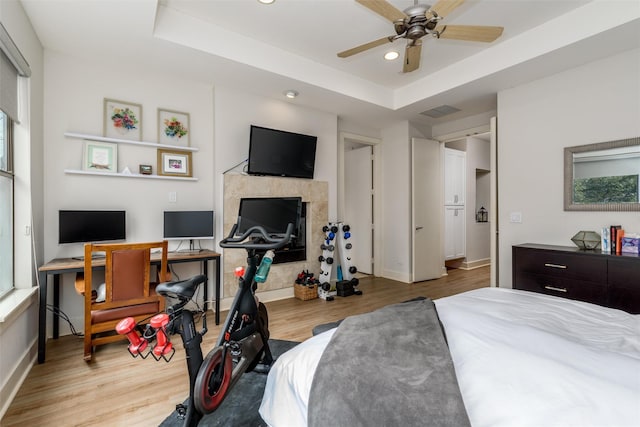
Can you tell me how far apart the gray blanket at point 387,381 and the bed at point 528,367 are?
1.0 inches

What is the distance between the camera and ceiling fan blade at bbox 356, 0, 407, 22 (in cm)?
201

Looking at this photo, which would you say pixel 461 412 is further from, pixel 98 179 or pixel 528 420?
pixel 98 179

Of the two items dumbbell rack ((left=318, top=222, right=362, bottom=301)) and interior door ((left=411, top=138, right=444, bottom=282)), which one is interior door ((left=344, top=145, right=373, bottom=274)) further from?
dumbbell rack ((left=318, top=222, right=362, bottom=301))

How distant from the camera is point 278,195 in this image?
4.14 m

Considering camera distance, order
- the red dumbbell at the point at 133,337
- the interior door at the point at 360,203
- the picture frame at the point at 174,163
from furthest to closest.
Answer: the interior door at the point at 360,203 → the picture frame at the point at 174,163 → the red dumbbell at the point at 133,337

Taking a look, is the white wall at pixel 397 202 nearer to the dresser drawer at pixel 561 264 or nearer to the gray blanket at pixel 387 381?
the dresser drawer at pixel 561 264

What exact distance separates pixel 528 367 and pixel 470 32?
2340 millimetres

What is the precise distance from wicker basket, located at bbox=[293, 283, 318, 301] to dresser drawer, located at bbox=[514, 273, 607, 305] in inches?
90.9

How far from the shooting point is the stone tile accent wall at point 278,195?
3764 mm

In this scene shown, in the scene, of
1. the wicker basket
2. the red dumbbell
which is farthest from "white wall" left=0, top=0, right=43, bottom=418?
the wicker basket

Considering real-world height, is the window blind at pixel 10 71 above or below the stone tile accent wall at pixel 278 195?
above

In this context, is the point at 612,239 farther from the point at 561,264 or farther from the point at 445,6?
the point at 445,6

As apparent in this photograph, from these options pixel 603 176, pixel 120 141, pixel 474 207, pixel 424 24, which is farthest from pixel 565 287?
pixel 120 141

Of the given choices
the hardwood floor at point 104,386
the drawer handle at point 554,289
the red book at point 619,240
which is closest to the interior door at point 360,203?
the hardwood floor at point 104,386
